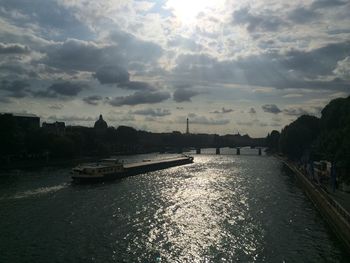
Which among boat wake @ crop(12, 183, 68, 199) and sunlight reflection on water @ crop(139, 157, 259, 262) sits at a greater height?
boat wake @ crop(12, 183, 68, 199)

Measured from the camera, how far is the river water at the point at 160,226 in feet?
119

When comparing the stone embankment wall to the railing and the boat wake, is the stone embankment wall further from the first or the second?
the boat wake

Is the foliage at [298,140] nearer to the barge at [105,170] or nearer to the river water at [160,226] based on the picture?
the barge at [105,170]

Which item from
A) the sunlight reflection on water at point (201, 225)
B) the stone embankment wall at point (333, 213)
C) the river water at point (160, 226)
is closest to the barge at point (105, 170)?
the river water at point (160, 226)

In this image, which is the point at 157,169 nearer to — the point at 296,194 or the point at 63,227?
the point at 296,194

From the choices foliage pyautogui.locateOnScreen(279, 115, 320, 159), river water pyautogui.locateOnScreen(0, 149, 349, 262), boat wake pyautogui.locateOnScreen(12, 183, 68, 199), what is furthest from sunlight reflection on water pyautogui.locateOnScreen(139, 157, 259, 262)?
foliage pyautogui.locateOnScreen(279, 115, 320, 159)

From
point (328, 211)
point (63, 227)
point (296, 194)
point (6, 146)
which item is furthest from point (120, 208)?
point (6, 146)

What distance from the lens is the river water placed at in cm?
3619

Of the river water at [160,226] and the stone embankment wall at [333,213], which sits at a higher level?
the stone embankment wall at [333,213]

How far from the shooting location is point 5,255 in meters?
35.2

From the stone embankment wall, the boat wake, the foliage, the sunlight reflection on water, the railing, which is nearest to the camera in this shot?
the sunlight reflection on water

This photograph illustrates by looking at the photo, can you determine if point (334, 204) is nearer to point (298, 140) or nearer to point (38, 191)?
point (38, 191)

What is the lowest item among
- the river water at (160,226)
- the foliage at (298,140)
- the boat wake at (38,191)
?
the river water at (160,226)

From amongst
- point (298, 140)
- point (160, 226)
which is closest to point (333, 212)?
point (160, 226)
